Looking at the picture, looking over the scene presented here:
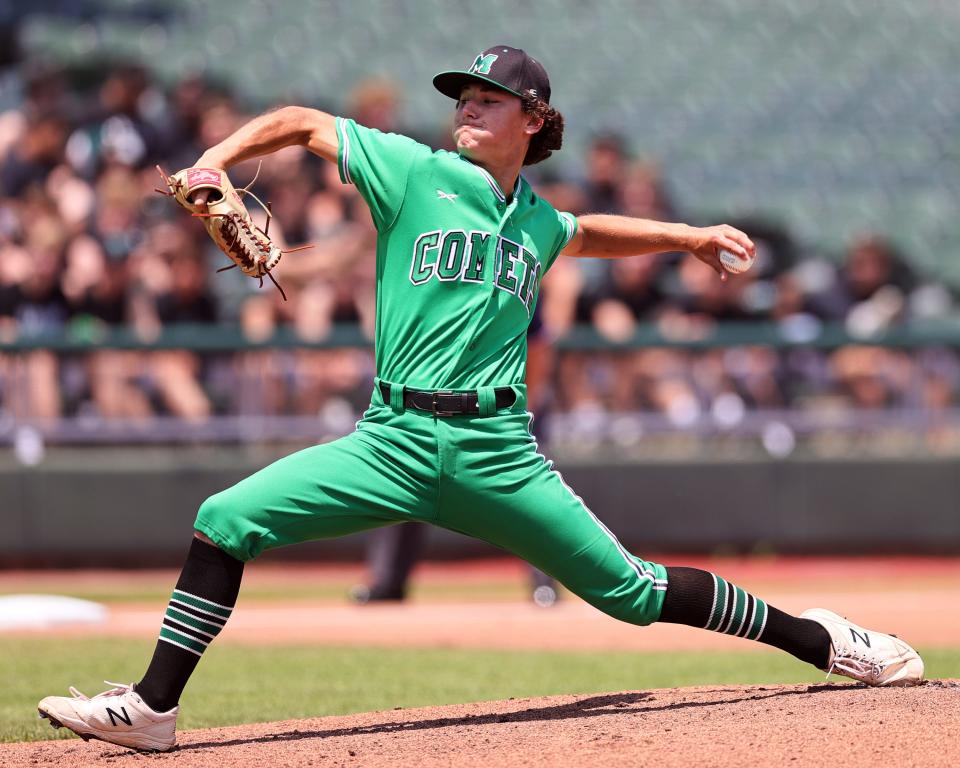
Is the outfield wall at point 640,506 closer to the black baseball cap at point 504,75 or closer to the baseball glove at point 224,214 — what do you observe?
the black baseball cap at point 504,75

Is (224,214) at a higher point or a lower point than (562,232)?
lower

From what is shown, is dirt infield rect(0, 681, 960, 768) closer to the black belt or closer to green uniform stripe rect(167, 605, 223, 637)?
green uniform stripe rect(167, 605, 223, 637)

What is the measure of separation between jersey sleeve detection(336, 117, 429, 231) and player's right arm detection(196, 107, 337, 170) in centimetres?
4

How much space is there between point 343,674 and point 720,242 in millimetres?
3072

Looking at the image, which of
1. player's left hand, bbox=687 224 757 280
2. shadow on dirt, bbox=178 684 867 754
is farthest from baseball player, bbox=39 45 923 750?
player's left hand, bbox=687 224 757 280

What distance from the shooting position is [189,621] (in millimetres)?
4160

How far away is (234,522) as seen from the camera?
4.12 metres

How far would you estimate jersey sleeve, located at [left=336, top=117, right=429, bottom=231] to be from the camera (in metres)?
4.32

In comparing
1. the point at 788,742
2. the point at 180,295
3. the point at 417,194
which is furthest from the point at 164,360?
the point at 788,742

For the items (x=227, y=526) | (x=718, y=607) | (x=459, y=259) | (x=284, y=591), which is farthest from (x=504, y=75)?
(x=284, y=591)

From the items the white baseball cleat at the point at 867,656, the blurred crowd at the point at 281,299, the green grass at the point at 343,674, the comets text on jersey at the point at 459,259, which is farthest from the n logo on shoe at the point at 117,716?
the blurred crowd at the point at 281,299

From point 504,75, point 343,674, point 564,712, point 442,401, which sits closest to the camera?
point 442,401

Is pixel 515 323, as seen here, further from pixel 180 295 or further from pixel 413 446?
pixel 180 295

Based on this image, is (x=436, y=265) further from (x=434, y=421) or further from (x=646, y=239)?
(x=646, y=239)
